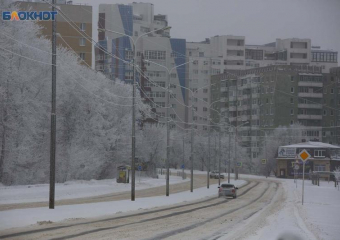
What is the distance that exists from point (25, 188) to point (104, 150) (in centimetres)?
2652

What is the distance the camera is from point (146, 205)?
37.4 meters

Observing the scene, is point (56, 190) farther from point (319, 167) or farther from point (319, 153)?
point (319, 167)

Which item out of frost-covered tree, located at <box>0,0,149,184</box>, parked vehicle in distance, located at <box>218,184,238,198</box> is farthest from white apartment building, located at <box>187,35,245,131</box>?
parked vehicle in distance, located at <box>218,184,238,198</box>

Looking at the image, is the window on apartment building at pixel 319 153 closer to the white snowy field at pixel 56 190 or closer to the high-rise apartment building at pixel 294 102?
the high-rise apartment building at pixel 294 102

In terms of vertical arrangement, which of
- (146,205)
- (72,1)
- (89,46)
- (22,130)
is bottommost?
(146,205)

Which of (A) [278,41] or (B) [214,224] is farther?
(A) [278,41]

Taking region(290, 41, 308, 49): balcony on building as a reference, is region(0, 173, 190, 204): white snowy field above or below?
below

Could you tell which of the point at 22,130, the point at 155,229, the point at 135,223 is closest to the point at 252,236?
the point at 155,229

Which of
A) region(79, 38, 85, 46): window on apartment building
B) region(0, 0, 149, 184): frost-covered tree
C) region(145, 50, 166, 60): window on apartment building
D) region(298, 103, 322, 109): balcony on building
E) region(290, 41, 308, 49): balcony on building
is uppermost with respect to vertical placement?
region(290, 41, 308, 49): balcony on building

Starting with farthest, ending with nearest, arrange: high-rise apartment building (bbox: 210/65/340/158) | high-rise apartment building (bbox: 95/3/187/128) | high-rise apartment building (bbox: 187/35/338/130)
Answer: high-rise apartment building (bbox: 187/35/338/130), high-rise apartment building (bbox: 95/3/187/128), high-rise apartment building (bbox: 210/65/340/158)

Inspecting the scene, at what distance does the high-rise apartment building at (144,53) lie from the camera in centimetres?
15288

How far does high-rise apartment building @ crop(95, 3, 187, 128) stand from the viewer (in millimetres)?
152875

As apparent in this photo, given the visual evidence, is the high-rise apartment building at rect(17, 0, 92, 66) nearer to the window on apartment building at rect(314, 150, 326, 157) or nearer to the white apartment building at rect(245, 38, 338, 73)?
the window on apartment building at rect(314, 150, 326, 157)

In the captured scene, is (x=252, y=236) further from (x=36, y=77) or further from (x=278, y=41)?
(x=278, y=41)
